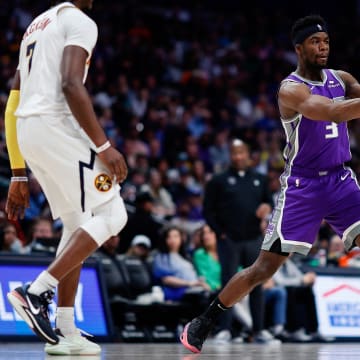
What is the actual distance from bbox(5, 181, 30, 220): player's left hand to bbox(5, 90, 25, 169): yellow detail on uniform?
0.12m

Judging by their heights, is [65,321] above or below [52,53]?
below

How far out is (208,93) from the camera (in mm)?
18391

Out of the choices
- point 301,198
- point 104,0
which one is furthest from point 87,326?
point 104,0

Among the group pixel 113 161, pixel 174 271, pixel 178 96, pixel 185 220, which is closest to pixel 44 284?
pixel 113 161

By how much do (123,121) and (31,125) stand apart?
397 inches

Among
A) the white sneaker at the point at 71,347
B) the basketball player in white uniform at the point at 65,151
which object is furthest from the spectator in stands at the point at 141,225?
the basketball player in white uniform at the point at 65,151

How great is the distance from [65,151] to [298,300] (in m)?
6.45

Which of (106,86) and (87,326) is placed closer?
(87,326)

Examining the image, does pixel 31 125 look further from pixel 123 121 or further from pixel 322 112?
pixel 123 121

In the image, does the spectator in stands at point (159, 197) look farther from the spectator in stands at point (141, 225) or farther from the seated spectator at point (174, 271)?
the seated spectator at point (174, 271)

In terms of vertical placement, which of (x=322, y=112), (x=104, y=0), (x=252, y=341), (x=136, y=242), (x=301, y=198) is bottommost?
(x=252, y=341)

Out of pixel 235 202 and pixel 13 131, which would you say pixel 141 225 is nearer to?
pixel 235 202

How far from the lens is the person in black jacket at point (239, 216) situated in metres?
10.3

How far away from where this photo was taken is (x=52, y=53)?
5.81 meters
